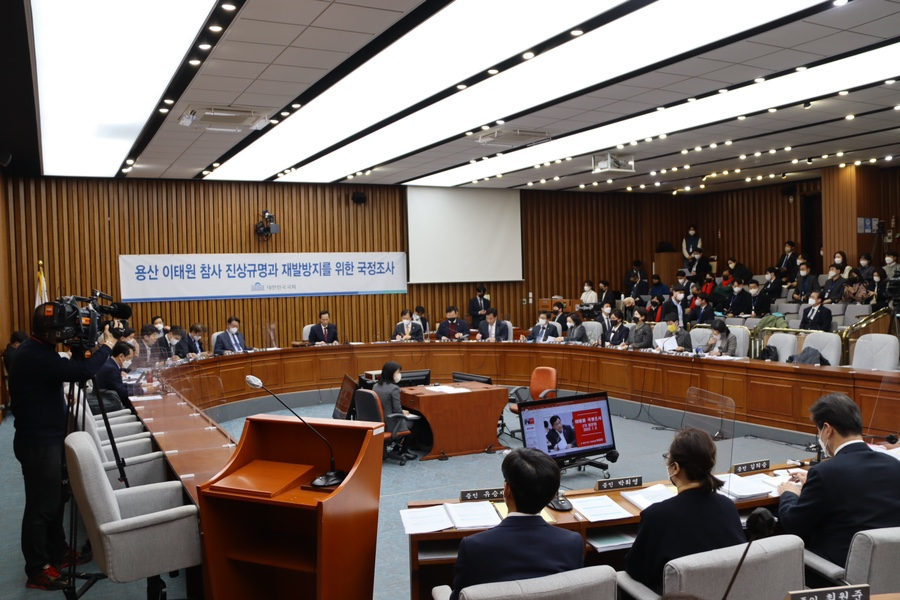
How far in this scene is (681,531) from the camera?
2.42 m

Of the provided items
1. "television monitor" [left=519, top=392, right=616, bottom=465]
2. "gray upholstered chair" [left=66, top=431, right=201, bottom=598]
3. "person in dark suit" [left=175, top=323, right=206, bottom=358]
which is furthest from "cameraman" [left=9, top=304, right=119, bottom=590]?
"person in dark suit" [left=175, top=323, right=206, bottom=358]

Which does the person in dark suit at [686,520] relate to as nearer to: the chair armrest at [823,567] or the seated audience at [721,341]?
the chair armrest at [823,567]

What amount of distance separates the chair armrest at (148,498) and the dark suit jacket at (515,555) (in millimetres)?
1991

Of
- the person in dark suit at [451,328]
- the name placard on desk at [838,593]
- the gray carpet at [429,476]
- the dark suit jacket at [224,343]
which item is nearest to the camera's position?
the name placard on desk at [838,593]

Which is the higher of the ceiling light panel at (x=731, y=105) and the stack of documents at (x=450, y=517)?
the ceiling light panel at (x=731, y=105)

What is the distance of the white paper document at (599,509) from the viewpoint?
9.87ft

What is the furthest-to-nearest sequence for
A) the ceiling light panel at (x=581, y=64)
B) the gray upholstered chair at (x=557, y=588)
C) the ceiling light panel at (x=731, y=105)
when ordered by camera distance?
the ceiling light panel at (x=731, y=105), the ceiling light panel at (x=581, y=64), the gray upholstered chair at (x=557, y=588)

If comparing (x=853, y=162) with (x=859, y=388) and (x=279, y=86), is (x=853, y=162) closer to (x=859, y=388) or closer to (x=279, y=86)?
(x=859, y=388)

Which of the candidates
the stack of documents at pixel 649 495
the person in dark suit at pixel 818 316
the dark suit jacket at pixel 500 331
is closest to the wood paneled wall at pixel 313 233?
the dark suit jacket at pixel 500 331

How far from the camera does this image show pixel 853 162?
13.4 meters

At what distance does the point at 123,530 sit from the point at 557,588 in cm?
210

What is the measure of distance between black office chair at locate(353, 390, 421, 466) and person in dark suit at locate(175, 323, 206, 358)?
12.5ft

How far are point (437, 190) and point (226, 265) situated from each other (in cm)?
446

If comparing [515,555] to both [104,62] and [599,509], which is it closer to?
[599,509]
